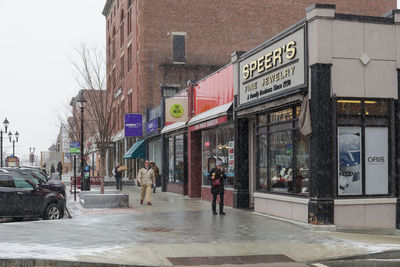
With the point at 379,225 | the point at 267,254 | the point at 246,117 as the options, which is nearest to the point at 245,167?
the point at 246,117

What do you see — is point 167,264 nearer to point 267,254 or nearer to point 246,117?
point 267,254

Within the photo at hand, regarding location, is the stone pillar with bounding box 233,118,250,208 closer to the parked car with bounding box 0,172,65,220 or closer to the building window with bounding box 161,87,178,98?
the parked car with bounding box 0,172,65,220

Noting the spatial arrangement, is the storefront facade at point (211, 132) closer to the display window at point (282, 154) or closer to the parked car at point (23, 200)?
the display window at point (282, 154)

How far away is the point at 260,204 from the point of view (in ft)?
58.2

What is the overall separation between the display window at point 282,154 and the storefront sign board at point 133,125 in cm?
2177

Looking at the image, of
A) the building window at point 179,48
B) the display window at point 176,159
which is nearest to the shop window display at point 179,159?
the display window at point 176,159

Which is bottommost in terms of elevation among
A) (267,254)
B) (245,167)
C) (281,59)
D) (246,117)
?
(267,254)

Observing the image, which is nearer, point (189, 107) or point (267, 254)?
point (267, 254)

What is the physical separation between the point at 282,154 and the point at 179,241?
19.3ft

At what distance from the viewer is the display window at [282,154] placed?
15.3 m

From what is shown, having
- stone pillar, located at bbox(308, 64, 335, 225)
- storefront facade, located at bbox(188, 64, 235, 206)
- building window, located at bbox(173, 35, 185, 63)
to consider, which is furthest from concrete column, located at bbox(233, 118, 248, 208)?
building window, located at bbox(173, 35, 185, 63)

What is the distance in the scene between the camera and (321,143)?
14062 mm

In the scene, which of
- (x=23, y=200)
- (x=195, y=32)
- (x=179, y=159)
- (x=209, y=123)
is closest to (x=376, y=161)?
(x=209, y=123)

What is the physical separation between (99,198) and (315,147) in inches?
364
